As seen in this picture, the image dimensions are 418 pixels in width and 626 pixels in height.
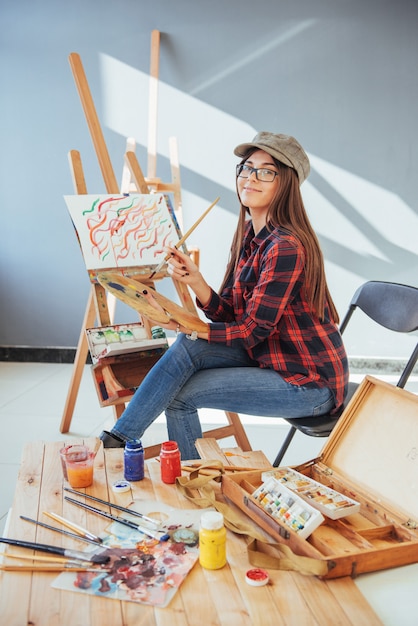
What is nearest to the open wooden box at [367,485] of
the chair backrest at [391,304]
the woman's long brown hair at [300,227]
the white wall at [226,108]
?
the woman's long brown hair at [300,227]

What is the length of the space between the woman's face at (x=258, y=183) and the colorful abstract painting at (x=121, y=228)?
0.58 metres

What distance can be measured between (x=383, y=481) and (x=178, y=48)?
3.06 meters

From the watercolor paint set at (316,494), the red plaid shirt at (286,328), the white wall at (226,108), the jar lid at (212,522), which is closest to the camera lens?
the jar lid at (212,522)

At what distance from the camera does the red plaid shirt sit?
1.78 meters

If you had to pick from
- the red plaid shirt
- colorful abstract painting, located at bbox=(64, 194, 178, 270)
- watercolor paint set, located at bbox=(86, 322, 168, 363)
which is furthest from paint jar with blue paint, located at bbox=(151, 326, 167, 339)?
the red plaid shirt

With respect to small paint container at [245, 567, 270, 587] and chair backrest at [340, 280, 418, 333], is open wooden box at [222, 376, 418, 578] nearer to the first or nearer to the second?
small paint container at [245, 567, 270, 587]

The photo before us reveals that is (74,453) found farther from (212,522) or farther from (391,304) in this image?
(391,304)

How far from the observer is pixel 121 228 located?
2365mm

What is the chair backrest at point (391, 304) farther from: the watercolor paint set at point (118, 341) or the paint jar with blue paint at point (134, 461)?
the paint jar with blue paint at point (134, 461)

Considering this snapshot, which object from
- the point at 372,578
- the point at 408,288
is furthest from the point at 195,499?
the point at 408,288

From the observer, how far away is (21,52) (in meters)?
3.74

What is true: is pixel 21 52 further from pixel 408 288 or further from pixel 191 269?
pixel 408 288

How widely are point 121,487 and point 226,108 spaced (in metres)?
2.82

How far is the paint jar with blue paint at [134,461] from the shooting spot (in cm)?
145
